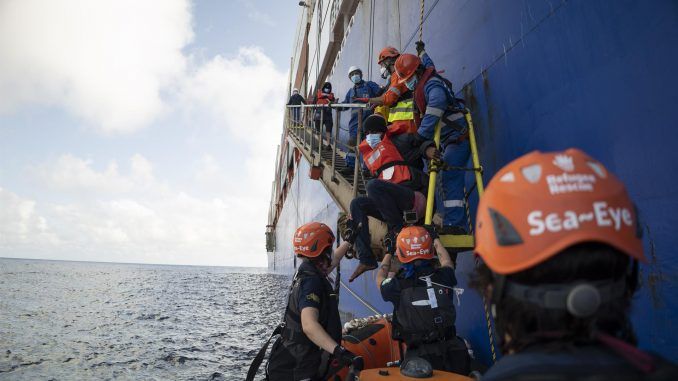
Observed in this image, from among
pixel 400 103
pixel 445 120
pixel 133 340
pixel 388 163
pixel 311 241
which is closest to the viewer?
pixel 311 241

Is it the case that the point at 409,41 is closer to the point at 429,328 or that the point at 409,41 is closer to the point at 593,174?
the point at 429,328

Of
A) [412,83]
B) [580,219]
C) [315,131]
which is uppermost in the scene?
[315,131]

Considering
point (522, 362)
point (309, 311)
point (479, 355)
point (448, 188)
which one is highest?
point (448, 188)

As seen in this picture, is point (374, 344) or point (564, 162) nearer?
point (564, 162)

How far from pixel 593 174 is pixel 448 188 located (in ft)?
10.2

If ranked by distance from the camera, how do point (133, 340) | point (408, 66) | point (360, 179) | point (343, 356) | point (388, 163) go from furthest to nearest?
point (133, 340) < point (360, 179) < point (388, 163) < point (408, 66) < point (343, 356)

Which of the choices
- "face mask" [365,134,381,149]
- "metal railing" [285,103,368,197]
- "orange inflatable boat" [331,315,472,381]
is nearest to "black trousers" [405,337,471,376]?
"orange inflatable boat" [331,315,472,381]

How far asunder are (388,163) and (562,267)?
10.7ft

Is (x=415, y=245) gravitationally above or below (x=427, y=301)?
above

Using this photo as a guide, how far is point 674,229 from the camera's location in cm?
223

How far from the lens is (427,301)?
3.31m

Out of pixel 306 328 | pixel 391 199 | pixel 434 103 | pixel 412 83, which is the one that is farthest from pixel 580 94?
pixel 306 328

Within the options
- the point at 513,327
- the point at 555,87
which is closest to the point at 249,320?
the point at 555,87

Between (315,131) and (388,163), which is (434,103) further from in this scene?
(315,131)
